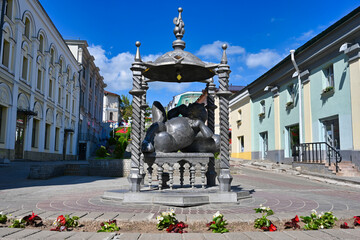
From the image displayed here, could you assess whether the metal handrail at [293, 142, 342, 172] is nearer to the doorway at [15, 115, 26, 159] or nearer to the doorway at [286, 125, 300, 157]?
the doorway at [286, 125, 300, 157]

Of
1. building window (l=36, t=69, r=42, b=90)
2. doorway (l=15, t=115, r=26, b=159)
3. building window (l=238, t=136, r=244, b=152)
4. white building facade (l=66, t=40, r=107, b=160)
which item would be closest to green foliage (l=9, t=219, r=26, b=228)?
doorway (l=15, t=115, r=26, b=159)

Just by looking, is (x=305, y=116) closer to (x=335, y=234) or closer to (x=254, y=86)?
(x=254, y=86)

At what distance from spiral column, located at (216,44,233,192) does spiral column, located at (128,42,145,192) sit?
1481 mm

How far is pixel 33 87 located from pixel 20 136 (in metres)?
3.65

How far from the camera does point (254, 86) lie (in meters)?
25.8

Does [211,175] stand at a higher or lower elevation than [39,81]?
lower

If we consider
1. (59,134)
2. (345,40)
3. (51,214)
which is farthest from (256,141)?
(51,214)

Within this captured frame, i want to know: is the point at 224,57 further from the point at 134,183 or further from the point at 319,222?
the point at 319,222

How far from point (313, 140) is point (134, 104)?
14.1 m

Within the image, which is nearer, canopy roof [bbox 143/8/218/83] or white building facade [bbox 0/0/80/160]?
canopy roof [bbox 143/8/218/83]

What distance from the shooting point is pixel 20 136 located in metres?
19.7

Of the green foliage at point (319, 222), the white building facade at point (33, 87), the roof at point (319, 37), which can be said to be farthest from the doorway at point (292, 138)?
the white building facade at point (33, 87)

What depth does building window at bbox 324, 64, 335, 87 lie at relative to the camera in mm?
15764

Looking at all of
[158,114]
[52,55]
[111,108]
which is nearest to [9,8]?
[52,55]
